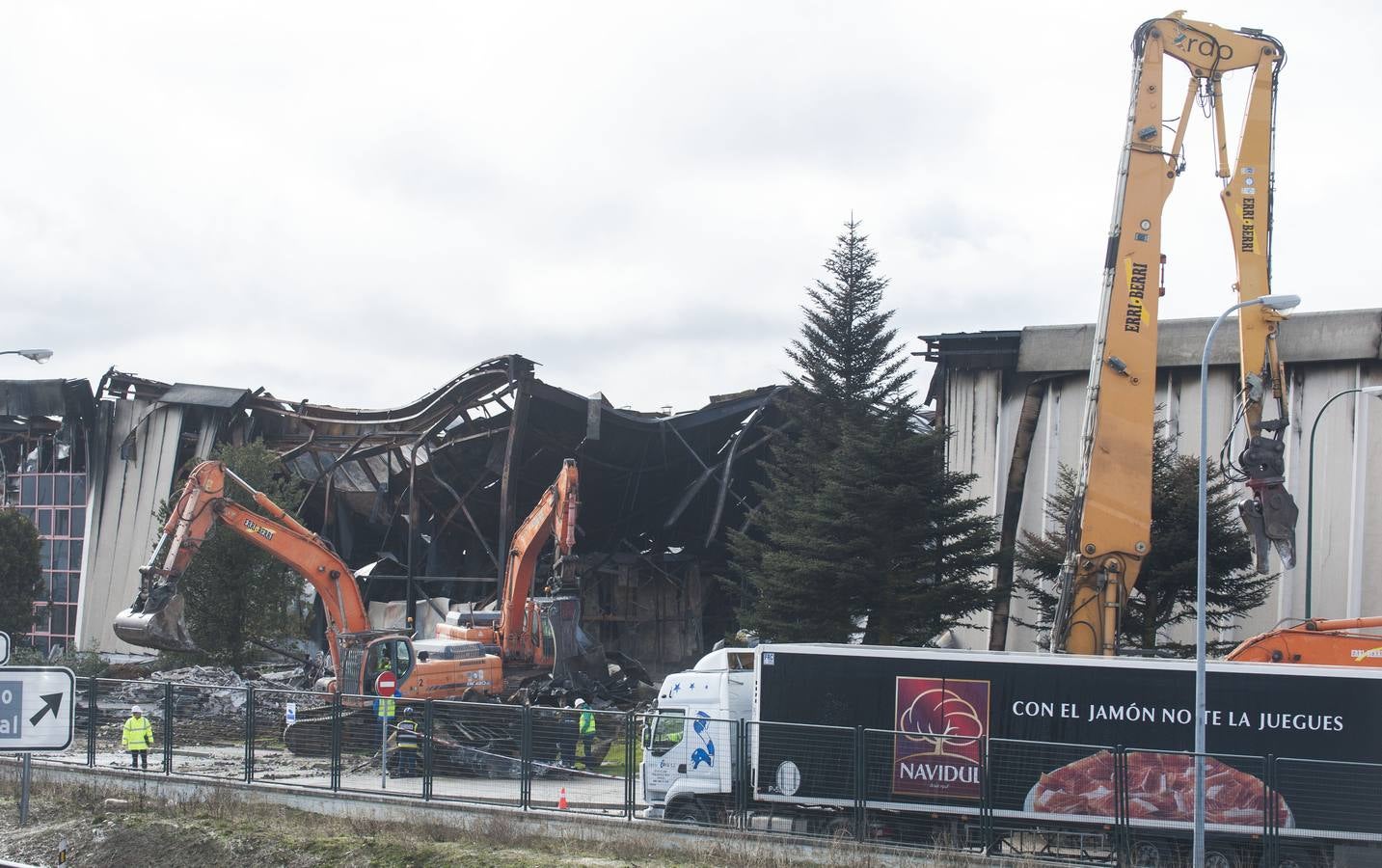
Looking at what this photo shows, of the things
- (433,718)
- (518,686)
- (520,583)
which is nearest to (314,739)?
(433,718)

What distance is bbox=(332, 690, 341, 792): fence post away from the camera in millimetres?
21281

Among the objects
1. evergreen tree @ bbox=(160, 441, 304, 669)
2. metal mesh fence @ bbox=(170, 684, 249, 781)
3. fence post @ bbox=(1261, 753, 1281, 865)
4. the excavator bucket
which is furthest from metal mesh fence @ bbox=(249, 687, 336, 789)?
fence post @ bbox=(1261, 753, 1281, 865)

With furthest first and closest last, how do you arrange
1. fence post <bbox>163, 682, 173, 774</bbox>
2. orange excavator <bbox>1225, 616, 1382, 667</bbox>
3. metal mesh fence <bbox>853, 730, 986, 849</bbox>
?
fence post <bbox>163, 682, 173, 774</bbox> → orange excavator <bbox>1225, 616, 1382, 667</bbox> → metal mesh fence <bbox>853, 730, 986, 849</bbox>

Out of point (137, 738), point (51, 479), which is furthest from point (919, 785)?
point (51, 479)

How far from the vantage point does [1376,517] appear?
3662 cm

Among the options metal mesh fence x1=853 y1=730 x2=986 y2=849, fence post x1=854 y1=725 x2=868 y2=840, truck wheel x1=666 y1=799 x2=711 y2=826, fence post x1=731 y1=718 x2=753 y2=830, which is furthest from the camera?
truck wheel x1=666 y1=799 x2=711 y2=826

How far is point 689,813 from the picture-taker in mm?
19156

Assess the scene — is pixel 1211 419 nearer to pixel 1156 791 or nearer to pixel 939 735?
pixel 1156 791

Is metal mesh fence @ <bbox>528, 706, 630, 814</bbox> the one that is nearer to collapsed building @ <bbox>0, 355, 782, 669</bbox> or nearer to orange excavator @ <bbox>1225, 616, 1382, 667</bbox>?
orange excavator @ <bbox>1225, 616, 1382, 667</bbox>

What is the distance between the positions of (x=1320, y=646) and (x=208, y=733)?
22021 mm

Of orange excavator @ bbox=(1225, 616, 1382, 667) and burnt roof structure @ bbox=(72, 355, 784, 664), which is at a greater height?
burnt roof structure @ bbox=(72, 355, 784, 664)

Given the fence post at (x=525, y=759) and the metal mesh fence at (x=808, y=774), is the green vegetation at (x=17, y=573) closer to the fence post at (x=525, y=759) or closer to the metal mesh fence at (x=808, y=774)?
the fence post at (x=525, y=759)

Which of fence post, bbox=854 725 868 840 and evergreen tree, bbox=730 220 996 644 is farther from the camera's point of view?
evergreen tree, bbox=730 220 996 644

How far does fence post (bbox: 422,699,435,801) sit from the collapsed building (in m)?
24.8
